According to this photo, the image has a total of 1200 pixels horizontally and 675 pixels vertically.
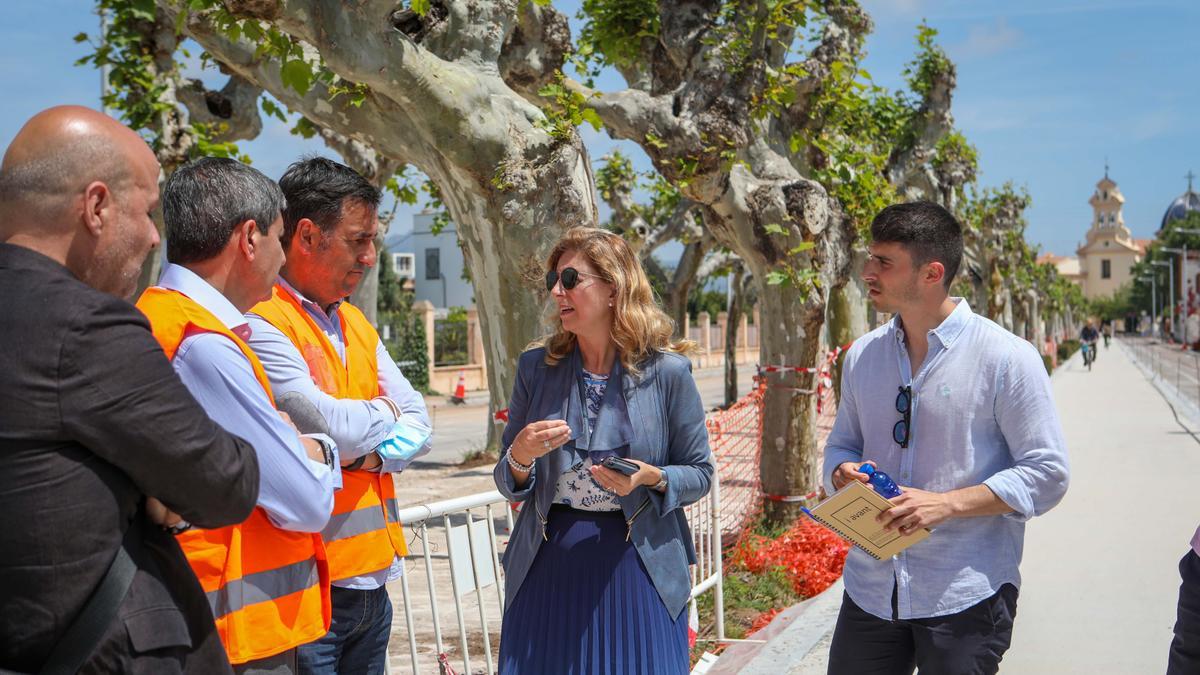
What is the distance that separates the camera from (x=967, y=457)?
321 centimetres

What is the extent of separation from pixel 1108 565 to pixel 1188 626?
212 inches

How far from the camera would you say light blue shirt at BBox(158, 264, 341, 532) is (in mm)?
2178

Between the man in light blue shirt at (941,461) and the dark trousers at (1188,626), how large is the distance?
1.43ft

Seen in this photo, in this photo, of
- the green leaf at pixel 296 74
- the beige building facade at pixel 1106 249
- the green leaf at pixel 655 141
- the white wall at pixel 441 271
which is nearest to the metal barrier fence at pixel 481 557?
the green leaf at pixel 655 141

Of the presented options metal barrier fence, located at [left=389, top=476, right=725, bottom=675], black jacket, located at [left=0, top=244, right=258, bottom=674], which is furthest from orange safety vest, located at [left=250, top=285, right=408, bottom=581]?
black jacket, located at [left=0, top=244, right=258, bottom=674]

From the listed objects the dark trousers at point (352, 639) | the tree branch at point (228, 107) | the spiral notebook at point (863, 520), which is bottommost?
the dark trousers at point (352, 639)

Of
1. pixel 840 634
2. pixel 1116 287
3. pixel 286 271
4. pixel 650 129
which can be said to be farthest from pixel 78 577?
pixel 1116 287

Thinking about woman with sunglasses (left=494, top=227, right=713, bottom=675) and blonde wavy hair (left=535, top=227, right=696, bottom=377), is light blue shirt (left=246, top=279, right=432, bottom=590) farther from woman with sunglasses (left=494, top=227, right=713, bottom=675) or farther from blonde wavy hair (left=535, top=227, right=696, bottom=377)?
blonde wavy hair (left=535, top=227, right=696, bottom=377)

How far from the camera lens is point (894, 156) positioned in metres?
19.0

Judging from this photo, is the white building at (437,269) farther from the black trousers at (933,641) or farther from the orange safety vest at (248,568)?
the orange safety vest at (248,568)

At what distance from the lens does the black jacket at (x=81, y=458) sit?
1.70 m

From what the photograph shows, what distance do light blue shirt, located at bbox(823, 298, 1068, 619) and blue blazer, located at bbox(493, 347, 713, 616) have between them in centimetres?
58

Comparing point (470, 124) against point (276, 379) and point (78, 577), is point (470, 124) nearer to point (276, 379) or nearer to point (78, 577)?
point (276, 379)

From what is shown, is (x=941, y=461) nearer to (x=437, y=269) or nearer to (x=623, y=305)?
(x=623, y=305)
